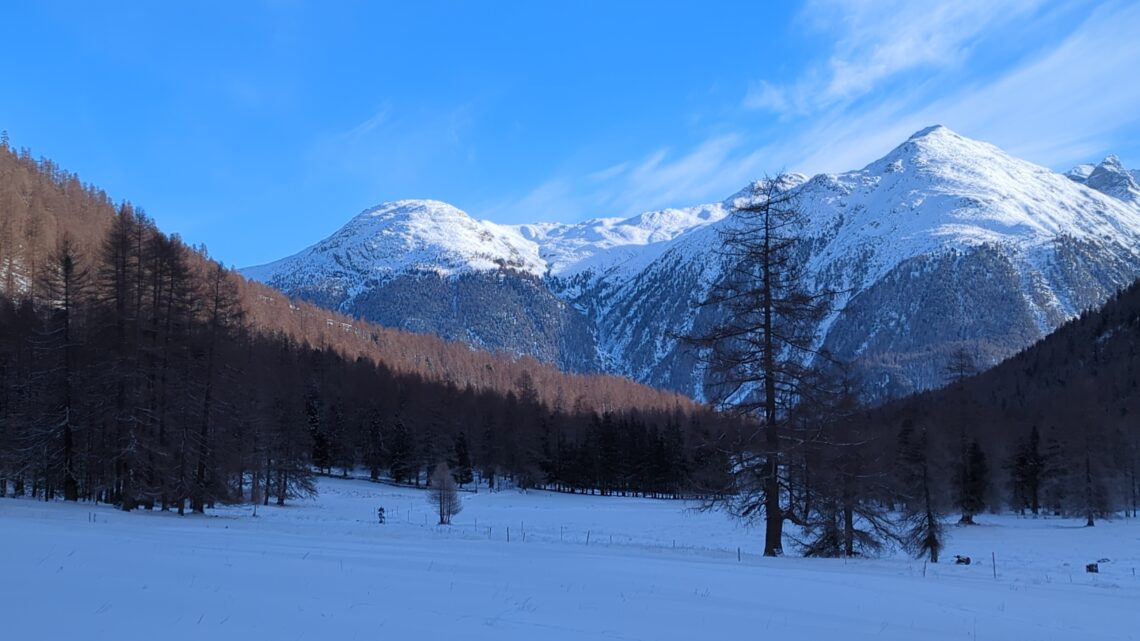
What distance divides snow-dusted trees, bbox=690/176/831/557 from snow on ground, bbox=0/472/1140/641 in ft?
7.74

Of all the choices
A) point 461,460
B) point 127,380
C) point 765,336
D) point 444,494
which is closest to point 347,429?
point 461,460

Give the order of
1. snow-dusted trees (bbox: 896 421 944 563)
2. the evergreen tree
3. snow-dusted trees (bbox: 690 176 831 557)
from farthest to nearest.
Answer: the evergreen tree
snow-dusted trees (bbox: 896 421 944 563)
snow-dusted trees (bbox: 690 176 831 557)

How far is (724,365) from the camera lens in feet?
68.5

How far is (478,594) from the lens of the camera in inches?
457

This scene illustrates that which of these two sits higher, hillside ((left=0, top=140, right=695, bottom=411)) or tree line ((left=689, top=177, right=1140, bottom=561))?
hillside ((left=0, top=140, right=695, bottom=411))

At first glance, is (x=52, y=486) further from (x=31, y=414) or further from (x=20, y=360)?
(x=20, y=360)

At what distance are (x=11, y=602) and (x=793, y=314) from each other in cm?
1806

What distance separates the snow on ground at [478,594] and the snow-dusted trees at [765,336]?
2.36 m

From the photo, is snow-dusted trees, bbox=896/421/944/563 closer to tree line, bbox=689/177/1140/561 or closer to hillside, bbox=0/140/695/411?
tree line, bbox=689/177/1140/561

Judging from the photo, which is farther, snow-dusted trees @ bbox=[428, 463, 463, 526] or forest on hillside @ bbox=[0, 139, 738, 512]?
snow-dusted trees @ bbox=[428, 463, 463, 526]

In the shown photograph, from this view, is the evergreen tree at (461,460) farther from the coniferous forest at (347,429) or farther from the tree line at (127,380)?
the tree line at (127,380)

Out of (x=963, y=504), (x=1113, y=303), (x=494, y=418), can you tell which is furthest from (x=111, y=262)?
(x=1113, y=303)

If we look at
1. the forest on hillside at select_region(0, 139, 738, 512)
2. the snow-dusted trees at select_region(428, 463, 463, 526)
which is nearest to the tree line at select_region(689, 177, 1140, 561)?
the forest on hillside at select_region(0, 139, 738, 512)

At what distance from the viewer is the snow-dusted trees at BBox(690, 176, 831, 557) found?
816 inches
